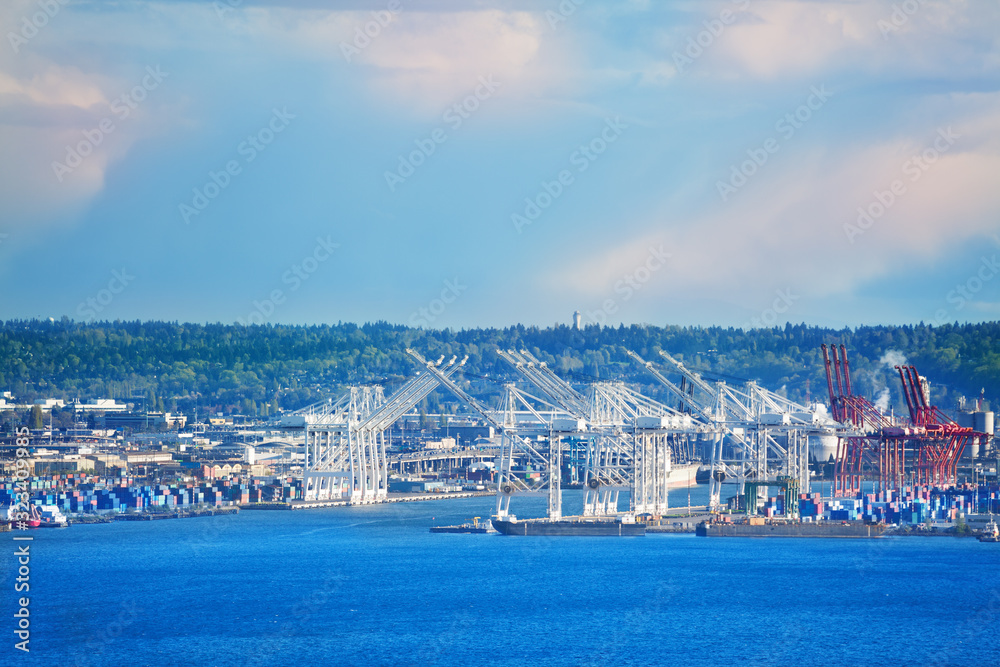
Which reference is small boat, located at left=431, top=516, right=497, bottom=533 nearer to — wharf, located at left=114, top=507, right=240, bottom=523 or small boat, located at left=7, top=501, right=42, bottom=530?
wharf, located at left=114, top=507, right=240, bottom=523

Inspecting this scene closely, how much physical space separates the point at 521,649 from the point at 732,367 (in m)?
133

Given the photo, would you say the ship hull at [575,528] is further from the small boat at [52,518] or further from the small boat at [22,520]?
the small boat at [22,520]

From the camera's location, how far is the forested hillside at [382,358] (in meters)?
156

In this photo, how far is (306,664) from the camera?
36938mm

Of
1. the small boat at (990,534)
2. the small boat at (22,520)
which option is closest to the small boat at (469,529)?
the small boat at (22,520)

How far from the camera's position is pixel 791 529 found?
63.7 m

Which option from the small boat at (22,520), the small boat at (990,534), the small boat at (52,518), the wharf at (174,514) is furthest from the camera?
the wharf at (174,514)

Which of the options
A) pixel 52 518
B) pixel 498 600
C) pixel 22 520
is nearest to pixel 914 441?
pixel 498 600

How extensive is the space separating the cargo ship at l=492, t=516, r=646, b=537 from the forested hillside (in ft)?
269

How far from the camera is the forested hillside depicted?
15588 cm

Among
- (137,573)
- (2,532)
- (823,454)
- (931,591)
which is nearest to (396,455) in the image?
(823,454)

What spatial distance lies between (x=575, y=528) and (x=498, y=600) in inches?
686

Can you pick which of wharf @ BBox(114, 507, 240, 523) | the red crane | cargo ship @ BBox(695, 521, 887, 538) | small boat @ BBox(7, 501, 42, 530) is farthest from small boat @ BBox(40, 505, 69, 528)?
the red crane

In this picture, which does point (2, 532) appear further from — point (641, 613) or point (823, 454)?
point (823, 454)
